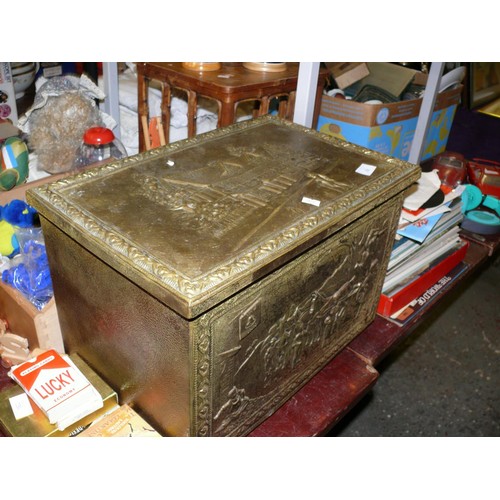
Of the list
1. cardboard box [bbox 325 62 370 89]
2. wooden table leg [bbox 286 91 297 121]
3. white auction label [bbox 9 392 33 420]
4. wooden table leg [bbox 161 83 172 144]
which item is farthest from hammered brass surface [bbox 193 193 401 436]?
cardboard box [bbox 325 62 370 89]

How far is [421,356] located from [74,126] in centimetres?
154

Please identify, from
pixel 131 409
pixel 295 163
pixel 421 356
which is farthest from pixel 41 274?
pixel 421 356

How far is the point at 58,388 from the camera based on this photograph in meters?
0.83

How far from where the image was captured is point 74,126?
1.43 metres

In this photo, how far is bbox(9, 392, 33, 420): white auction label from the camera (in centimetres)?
81

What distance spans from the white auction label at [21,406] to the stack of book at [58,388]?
15 millimetres

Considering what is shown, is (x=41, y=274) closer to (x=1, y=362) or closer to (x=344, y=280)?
(x=1, y=362)

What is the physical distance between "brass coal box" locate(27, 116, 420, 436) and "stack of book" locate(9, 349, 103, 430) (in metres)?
0.04

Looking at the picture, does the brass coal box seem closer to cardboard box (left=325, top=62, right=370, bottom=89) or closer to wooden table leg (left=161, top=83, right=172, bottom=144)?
wooden table leg (left=161, top=83, right=172, bottom=144)

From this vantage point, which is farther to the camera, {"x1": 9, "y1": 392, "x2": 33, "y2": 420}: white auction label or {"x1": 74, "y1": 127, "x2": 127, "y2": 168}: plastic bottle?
{"x1": 74, "y1": 127, "x2": 127, "y2": 168}: plastic bottle

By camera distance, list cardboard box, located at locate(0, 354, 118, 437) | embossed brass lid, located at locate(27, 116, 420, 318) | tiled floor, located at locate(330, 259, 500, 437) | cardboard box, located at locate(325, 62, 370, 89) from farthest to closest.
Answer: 1. cardboard box, located at locate(325, 62, 370, 89)
2. tiled floor, located at locate(330, 259, 500, 437)
3. cardboard box, located at locate(0, 354, 118, 437)
4. embossed brass lid, located at locate(27, 116, 420, 318)

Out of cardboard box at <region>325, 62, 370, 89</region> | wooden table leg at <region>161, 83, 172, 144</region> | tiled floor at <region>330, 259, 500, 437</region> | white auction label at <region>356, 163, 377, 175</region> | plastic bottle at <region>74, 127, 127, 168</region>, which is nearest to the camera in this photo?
white auction label at <region>356, 163, 377, 175</region>

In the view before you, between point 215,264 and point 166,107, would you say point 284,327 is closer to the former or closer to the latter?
point 215,264

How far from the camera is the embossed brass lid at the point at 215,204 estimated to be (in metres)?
0.64
